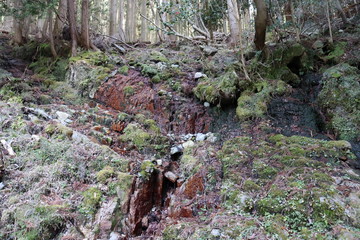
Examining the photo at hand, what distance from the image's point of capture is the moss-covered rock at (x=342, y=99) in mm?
5453

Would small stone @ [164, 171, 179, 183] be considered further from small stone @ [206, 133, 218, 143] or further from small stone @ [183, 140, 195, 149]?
small stone @ [206, 133, 218, 143]

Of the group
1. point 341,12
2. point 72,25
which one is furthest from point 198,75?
point 341,12

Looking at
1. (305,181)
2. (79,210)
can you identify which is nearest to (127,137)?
(79,210)

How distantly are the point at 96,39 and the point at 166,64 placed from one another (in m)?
3.80

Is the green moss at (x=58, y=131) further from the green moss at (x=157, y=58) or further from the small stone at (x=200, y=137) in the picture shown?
the green moss at (x=157, y=58)

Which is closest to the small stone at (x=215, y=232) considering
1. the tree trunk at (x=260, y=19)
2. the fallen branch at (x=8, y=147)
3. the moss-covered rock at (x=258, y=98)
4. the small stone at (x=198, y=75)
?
the moss-covered rock at (x=258, y=98)

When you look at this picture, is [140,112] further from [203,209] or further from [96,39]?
[96,39]

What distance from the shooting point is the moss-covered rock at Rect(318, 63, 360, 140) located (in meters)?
5.45

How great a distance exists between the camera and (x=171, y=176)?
17.0 ft

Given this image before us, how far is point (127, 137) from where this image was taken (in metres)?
6.16

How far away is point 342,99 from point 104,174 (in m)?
5.67

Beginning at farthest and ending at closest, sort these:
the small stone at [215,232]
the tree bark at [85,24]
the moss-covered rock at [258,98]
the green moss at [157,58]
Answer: the green moss at [157,58] → the tree bark at [85,24] → the moss-covered rock at [258,98] → the small stone at [215,232]

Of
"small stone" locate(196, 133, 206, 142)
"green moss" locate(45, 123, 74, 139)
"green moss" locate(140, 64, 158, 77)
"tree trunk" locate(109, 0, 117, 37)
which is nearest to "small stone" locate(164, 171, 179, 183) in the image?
"small stone" locate(196, 133, 206, 142)

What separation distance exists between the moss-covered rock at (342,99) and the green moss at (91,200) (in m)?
5.11
